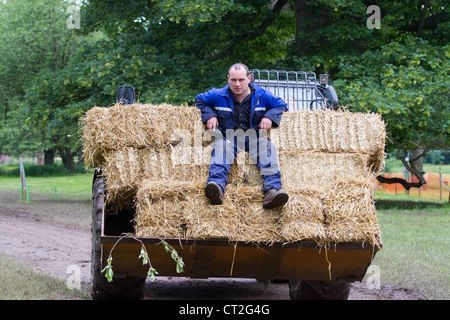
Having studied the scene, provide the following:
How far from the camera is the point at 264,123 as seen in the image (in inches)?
231

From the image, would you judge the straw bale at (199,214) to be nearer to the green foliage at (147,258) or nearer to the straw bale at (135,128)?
the green foliage at (147,258)

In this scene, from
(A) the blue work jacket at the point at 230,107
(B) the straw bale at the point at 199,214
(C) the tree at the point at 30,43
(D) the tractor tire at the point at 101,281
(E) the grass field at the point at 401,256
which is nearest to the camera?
(B) the straw bale at the point at 199,214

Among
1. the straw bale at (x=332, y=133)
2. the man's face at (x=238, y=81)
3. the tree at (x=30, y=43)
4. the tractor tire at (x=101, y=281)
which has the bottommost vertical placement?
the tractor tire at (x=101, y=281)

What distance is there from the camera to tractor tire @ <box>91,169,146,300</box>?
228 inches

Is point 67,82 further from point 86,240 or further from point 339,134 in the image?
point 339,134

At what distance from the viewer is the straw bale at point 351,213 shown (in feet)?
17.2

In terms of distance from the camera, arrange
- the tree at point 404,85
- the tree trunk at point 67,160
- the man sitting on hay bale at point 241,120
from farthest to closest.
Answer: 1. the tree trunk at point 67,160
2. the tree at point 404,85
3. the man sitting on hay bale at point 241,120

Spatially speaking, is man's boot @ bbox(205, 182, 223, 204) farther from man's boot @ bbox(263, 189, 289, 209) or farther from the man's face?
the man's face

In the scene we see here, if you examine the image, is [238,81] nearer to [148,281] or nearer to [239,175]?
[239,175]

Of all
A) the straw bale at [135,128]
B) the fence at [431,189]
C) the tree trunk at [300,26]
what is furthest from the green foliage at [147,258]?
the fence at [431,189]

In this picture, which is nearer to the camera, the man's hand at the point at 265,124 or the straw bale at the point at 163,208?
the straw bale at the point at 163,208

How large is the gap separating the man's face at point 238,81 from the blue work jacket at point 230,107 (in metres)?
0.10

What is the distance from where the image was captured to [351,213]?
5.35m

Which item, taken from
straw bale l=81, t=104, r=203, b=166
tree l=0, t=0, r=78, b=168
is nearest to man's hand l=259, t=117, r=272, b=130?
straw bale l=81, t=104, r=203, b=166
